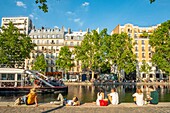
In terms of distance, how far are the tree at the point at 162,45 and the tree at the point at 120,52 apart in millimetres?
7202

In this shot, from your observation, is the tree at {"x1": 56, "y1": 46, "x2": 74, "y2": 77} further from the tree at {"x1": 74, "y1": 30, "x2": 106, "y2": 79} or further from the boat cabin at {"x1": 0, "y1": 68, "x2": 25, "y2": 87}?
the boat cabin at {"x1": 0, "y1": 68, "x2": 25, "y2": 87}

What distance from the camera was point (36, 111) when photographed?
12.7 meters

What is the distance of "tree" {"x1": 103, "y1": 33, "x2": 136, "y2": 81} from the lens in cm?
6178

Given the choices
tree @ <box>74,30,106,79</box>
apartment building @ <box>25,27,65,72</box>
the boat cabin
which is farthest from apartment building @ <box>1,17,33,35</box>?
the boat cabin

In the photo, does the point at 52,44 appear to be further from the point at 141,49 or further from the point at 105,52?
the point at 141,49

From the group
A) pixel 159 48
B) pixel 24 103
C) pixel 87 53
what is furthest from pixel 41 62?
pixel 24 103

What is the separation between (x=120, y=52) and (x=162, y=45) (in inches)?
463

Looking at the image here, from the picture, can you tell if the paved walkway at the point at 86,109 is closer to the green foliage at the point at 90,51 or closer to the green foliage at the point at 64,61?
the green foliage at the point at 90,51

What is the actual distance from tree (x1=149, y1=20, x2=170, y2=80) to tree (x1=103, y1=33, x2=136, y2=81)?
23.6ft

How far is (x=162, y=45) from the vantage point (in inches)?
2195

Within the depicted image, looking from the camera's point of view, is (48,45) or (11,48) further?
(48,45)

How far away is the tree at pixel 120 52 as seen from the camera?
203 feet

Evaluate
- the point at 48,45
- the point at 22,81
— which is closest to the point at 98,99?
the point at 22,81

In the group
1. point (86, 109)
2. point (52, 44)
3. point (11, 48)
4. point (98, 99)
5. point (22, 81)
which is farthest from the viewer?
point (52, 44)
